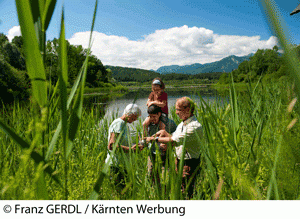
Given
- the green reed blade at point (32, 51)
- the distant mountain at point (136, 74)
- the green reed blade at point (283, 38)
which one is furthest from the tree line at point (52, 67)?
the green reed blade at point (283, 38)

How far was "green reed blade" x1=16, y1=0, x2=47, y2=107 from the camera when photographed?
0.46 meters

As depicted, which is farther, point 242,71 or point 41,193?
point 242,71

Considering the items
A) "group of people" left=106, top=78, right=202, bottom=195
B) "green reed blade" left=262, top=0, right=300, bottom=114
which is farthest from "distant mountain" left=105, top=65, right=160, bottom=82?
"green reed blade" left=262, top=0, right=300, bottom=114

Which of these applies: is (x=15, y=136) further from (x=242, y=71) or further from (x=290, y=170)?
(x=242, y=71)

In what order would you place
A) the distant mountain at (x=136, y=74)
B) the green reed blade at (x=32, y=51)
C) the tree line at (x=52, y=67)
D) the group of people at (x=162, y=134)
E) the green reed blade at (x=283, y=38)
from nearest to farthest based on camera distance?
the green reed blade at (x=283, y=38), the green reed blade at (x=32, y=51), the tree line at (x=52, y=67), the distant mountain at (x=136, y=74), the group of people at (x=162, y=134)

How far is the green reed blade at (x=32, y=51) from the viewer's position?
1.52ft

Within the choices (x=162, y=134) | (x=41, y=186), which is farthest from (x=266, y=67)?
(x=41, y=186)

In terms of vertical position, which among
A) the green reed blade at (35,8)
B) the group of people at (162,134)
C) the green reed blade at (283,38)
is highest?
the green reed blade at (35,8)

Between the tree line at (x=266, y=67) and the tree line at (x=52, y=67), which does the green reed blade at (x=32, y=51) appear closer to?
the tree line at (x=52, y=67)
